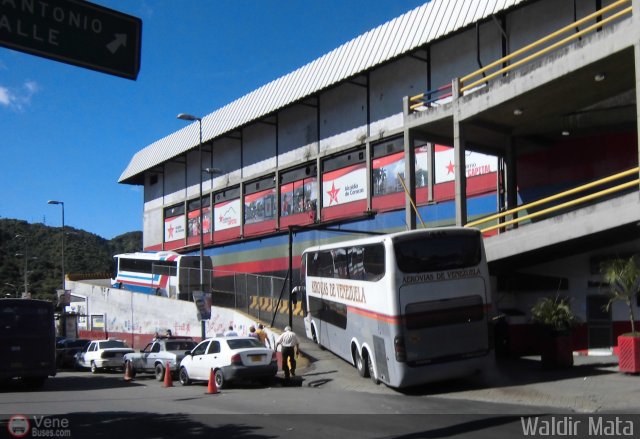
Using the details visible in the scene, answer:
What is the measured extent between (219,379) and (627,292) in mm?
10956

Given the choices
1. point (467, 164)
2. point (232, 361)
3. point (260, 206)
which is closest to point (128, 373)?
point (232, 361)

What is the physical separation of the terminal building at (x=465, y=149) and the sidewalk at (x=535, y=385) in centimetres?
269

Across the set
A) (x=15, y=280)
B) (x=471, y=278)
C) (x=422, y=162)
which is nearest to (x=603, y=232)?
(x=471, y=278)

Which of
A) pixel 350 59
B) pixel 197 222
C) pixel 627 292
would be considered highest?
pixel 350 59

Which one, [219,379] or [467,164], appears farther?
[467,164]

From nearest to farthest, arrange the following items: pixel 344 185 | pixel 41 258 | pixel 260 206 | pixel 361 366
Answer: pixel 361 366, pixel 344 185, pixel 260 206, pixel 41 258

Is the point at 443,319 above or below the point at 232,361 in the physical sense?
above

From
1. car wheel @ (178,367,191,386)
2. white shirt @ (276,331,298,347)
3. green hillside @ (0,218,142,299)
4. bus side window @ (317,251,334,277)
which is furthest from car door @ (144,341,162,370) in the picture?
green hillside @ (0,218,142,299)

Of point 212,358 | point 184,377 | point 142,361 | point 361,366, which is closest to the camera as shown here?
point 361,366

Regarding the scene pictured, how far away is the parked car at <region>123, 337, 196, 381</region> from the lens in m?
21.9

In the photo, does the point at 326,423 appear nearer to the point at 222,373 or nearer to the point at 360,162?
the point at 222,373

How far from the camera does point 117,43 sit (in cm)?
764

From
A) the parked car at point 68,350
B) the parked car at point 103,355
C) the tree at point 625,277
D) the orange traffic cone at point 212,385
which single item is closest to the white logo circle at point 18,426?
the orange traffic cone at point 212,385

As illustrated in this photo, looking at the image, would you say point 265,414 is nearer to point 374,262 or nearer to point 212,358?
point 374,262
